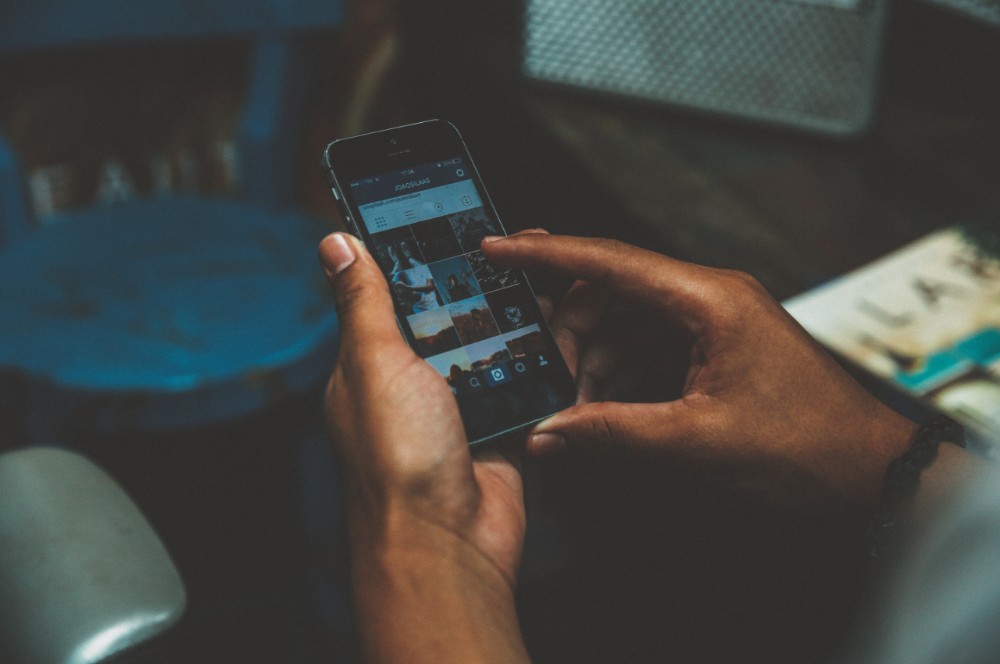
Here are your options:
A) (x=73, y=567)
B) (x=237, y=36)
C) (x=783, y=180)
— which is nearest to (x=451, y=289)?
(x=73, y=567)

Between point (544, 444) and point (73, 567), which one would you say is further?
point (544, 444)

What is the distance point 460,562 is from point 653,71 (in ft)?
2.41

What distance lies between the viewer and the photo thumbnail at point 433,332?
22.3 inches

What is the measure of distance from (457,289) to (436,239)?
4 centimetres

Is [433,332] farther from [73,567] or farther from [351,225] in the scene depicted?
[73,567]

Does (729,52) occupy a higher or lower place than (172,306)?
higher

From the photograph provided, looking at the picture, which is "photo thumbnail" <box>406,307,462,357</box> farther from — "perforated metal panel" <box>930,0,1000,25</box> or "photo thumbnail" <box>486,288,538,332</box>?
"perforated metal panel" <box>930,0,1000,25</box>

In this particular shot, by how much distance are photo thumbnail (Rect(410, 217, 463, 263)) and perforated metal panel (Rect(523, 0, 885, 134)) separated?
0.52m

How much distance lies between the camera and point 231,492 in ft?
4.81

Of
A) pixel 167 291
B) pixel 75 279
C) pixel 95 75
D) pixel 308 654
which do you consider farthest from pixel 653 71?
pixel 95 75

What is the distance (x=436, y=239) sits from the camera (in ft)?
1.89

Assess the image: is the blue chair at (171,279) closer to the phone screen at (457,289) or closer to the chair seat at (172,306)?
the chair seat at (172,306)

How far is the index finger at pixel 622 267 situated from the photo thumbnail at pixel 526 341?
5 cm

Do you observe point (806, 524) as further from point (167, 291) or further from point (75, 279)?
point (75, 279)
